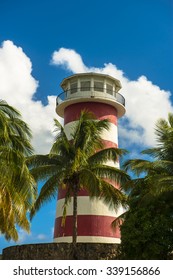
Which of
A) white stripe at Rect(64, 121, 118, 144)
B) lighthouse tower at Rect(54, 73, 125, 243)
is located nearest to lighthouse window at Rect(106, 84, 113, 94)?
lighthouse tower at Rect(54, 73, 125, 243)

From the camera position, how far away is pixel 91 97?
32.8 meters

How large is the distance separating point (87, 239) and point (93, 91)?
10970 millimetres

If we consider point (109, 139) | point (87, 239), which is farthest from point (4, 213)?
point (109, 139)

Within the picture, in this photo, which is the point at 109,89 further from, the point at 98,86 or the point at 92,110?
the point at 92,110

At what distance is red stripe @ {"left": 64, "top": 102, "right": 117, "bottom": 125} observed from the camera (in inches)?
1303

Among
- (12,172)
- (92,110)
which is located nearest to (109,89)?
(92,110)

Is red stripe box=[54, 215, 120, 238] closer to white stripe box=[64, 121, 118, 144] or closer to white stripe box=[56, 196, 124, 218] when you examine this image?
white stripe box=[56, 196, 124, 218]

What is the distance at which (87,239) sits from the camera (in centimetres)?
2941

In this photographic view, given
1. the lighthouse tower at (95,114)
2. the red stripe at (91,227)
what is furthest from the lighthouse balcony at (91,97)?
the red stripe at (91,227)

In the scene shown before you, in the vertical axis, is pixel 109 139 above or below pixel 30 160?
above

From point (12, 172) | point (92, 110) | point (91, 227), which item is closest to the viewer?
point (12, 172)

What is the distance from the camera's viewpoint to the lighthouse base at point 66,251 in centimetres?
2409

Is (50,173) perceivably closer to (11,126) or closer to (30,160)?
(30,160)

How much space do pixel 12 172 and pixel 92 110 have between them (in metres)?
16.0
